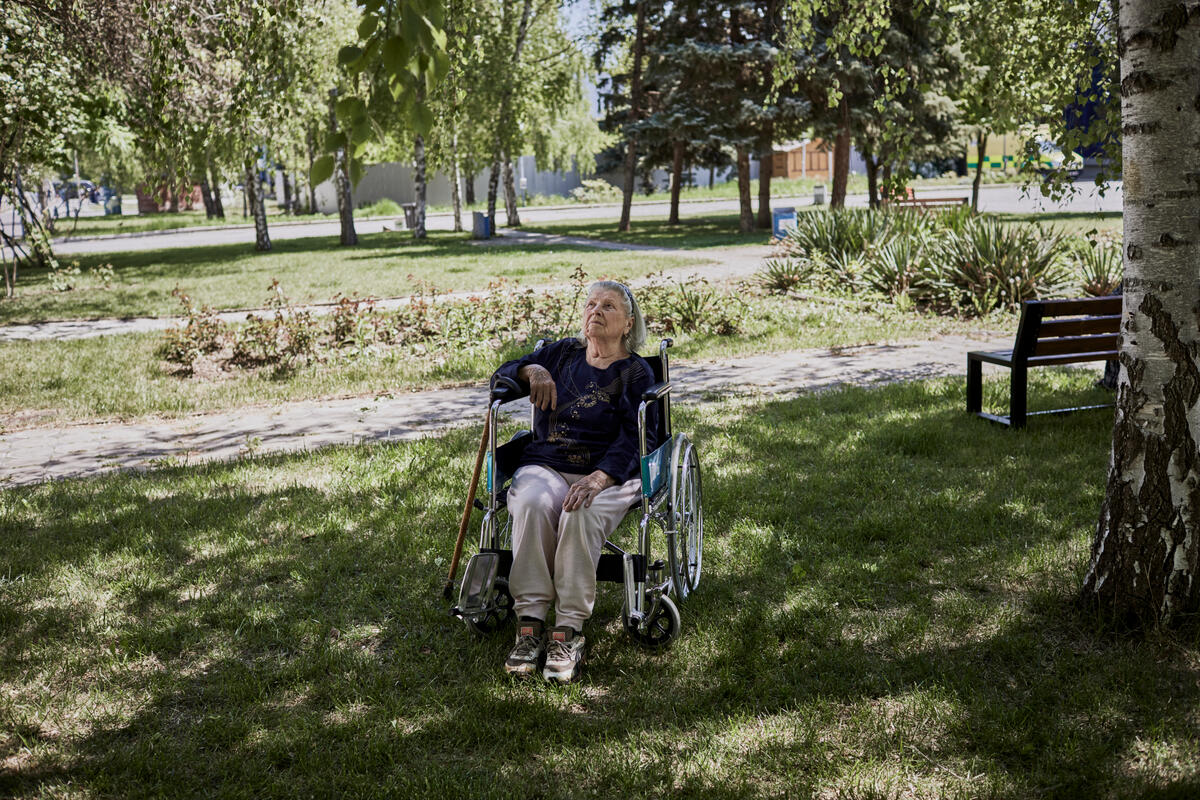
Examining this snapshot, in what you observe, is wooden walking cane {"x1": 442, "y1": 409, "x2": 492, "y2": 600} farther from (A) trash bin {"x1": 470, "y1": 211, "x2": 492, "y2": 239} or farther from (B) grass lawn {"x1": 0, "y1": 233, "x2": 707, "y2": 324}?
(A) trash bin {"x1": 470, "y1": 211, "x2": 492, "y2": 239}

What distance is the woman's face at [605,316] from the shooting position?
4.13m

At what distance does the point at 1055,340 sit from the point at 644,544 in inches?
157

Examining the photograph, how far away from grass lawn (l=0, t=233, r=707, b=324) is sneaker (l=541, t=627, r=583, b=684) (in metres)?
8.35

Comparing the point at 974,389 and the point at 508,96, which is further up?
the point at 508,96

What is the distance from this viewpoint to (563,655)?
362 cm

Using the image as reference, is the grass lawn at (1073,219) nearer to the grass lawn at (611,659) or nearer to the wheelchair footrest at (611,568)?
the grass lawn at (611,659)

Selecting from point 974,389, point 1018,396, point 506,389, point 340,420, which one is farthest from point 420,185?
point 506,389

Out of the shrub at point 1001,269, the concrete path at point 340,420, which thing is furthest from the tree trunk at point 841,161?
the concrete path at point 340,420

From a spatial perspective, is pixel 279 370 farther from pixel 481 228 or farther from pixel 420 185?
pixel 420 185

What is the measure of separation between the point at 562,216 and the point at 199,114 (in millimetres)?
28733

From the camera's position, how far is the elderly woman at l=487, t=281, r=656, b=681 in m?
3.69

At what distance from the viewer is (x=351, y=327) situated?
406 inches

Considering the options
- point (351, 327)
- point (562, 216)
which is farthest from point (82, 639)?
point (562, 216)

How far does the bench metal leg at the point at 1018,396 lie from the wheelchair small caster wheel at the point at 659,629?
139 inches
